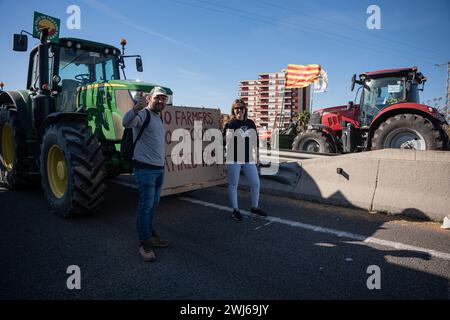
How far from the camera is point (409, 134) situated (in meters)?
7.43

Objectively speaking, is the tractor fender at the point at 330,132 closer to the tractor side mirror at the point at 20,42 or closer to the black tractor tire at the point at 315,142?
the black tractor tire at the point at 315,142

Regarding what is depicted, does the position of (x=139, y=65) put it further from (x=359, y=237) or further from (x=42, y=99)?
(x=359, y=237)

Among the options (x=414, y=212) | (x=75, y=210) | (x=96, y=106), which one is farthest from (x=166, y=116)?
(x=414, y=212)

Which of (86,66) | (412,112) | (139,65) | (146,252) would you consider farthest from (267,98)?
(146,252)

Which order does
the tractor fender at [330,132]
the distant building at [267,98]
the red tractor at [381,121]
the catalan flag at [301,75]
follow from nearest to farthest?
the red tractor at [381,121] → the tractor fender at [330,132] → the catalan flag at [301,75] → the distant building at [267,98]

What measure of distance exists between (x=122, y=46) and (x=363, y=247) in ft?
19.6

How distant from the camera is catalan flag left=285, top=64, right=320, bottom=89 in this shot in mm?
16047

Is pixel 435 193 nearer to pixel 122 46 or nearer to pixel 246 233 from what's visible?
pixel 246 233

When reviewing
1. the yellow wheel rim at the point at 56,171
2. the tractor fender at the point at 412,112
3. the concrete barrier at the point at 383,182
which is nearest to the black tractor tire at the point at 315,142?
the tractor fender at the point at 412,112

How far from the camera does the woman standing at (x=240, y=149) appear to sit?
4.80 m

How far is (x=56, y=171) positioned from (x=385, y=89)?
29.6 ft

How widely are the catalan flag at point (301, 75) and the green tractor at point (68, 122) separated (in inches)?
450
